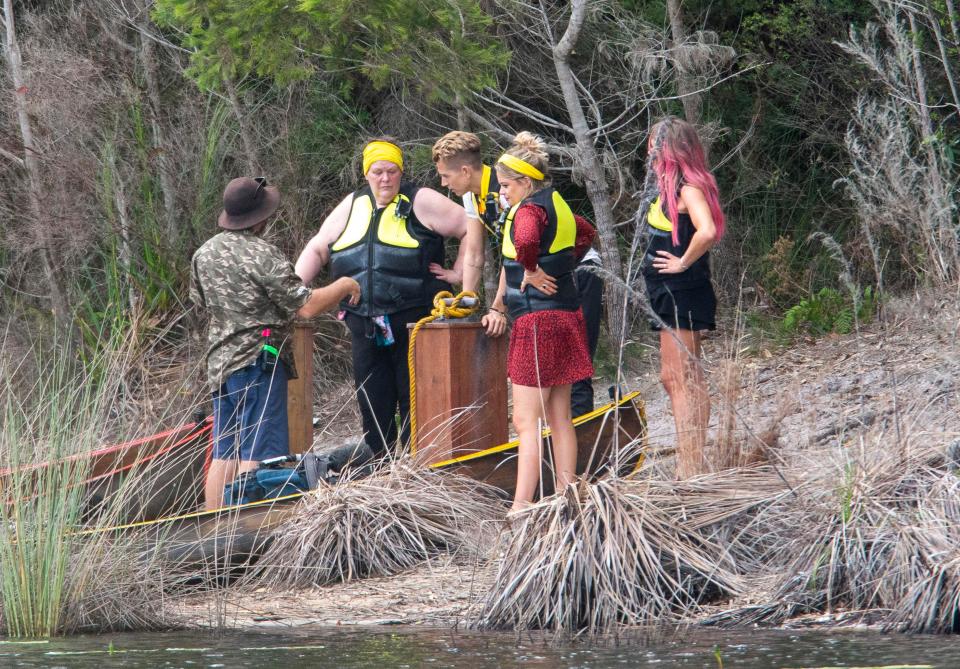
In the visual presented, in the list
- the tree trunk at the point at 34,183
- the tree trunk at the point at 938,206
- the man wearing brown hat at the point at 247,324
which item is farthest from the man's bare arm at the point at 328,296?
the tree trunk at the point at 34,183

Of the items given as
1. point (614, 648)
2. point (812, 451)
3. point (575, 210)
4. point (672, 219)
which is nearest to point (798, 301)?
point (575, 210)

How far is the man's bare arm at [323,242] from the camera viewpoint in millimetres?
6684

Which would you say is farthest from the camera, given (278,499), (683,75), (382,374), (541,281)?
(683,75)

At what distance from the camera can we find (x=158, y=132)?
34.4ft

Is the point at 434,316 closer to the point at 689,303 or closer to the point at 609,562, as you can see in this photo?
the point at 689,303

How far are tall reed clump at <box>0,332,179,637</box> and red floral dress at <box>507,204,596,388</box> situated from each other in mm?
1597

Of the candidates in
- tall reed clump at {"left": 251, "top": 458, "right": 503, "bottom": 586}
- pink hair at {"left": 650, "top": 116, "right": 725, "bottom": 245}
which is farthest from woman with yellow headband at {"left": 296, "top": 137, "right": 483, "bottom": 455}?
pink hair at {"left": 650, "top": 116, "right": 725, "bottom": 245}

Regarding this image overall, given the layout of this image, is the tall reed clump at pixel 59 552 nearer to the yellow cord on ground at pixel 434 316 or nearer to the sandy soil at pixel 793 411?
the sandy soil at pixel 793 411

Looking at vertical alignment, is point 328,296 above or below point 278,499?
above

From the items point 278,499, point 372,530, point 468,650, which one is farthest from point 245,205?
point 468,650

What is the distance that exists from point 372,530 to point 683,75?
5189 mm

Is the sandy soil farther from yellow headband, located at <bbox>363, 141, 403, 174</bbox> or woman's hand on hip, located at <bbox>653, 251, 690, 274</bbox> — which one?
yellow headband, located at <bbox>363, 141, 403, 174</bbox>

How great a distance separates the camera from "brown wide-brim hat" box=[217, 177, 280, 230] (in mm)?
5996

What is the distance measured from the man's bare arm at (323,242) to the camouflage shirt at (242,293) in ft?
2.22
